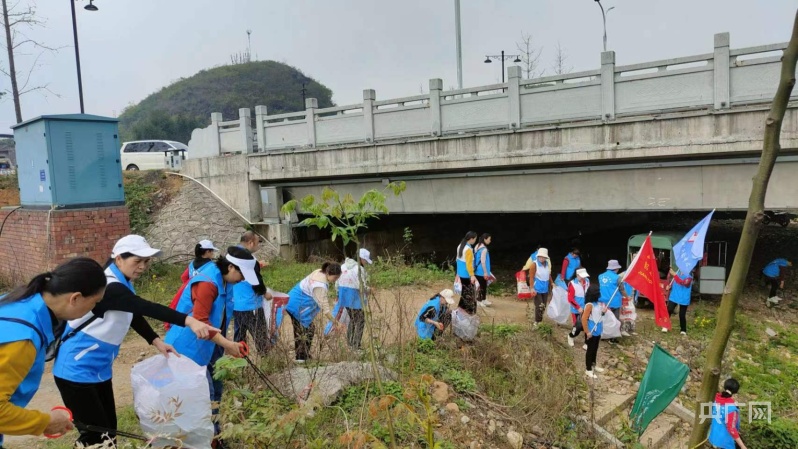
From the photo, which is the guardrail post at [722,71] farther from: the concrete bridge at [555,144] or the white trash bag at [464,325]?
the white trash bag at [464,325]

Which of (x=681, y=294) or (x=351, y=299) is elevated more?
(x=351, y=299)

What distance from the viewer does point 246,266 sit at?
4.11 meters

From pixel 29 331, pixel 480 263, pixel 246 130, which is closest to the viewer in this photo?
pixel 29 331

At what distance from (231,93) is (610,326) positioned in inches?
2484

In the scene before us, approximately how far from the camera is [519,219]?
19.0 meters

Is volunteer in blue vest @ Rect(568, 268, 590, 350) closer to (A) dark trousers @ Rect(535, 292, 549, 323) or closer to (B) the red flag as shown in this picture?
(B) the red flag

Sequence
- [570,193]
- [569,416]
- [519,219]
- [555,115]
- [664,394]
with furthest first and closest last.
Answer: [519,219] → [570,193] → [555,115] → [569,416] → [664,394]

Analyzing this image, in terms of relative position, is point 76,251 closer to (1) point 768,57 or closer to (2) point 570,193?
(2) point 570,193

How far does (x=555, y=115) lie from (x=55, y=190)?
926 centimetres

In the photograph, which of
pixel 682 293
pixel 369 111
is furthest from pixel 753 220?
pixel 369 111

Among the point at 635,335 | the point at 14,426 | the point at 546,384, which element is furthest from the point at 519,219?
the point at 14,426

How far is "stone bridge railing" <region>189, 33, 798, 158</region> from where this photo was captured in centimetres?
818

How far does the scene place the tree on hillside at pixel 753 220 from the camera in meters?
0.91

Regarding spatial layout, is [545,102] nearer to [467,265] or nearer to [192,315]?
[467,265]
